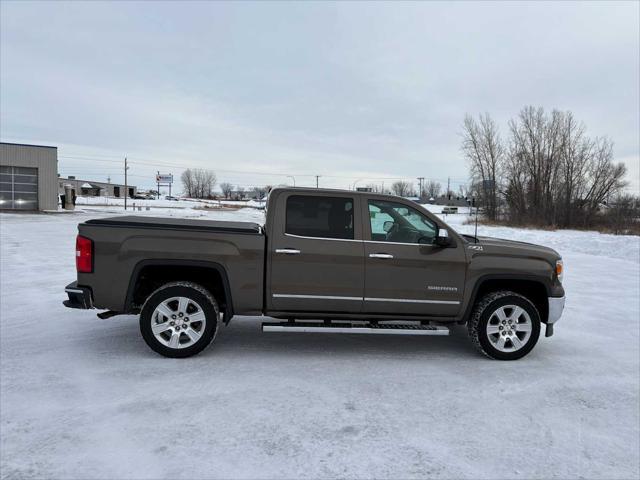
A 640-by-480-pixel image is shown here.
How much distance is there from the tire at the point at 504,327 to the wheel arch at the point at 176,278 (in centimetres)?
288

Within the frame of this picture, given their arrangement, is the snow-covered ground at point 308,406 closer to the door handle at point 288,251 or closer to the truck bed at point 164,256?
the truck bed at point 164,256

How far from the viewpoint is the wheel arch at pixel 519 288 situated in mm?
5219

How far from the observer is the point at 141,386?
416 cm

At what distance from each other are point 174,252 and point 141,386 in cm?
143

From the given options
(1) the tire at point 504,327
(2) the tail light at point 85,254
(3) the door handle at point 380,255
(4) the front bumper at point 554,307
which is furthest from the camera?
(4) the front bumper at point 554,307

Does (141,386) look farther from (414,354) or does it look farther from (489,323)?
(489,323)

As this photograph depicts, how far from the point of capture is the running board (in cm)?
498

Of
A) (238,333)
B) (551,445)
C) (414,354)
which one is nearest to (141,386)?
(238,333)

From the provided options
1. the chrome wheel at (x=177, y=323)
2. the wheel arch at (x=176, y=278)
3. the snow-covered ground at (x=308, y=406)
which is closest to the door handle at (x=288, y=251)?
the wheel arch at (x=176, y=278)

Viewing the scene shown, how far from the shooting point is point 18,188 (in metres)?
37.3

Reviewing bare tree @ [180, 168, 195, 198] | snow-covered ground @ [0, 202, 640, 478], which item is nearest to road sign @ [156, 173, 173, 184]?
bare tree @ [180, 168, 195, 198]

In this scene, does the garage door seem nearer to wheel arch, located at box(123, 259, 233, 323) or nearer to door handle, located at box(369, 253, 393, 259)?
wheel arch, located at box(123, 259, 233, 323)

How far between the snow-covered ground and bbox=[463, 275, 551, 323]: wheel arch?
1.96 ft

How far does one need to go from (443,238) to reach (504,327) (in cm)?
128
